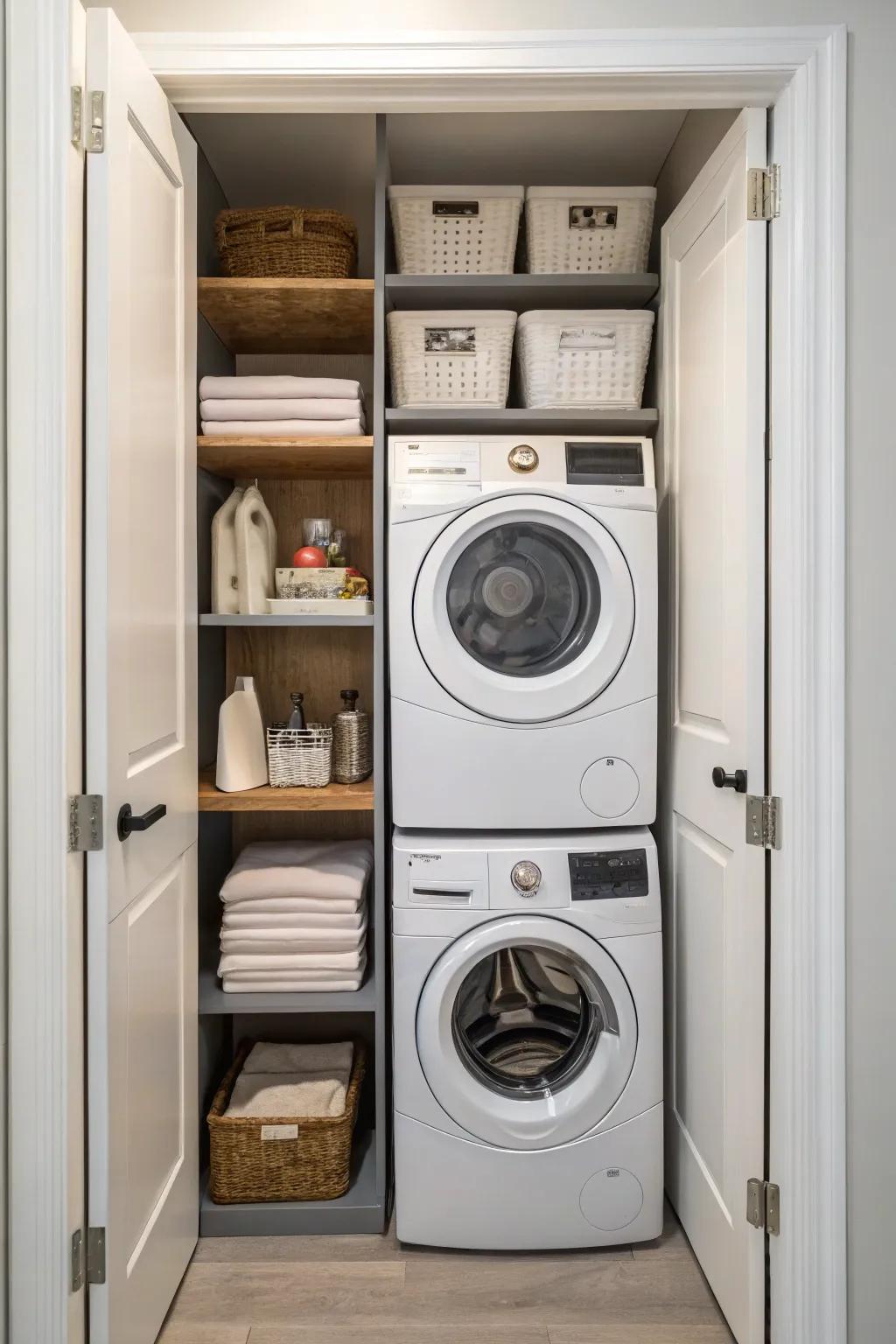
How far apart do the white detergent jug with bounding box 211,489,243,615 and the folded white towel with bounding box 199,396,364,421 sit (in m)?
0.23

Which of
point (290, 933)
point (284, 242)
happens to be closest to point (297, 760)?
point (290, 933)

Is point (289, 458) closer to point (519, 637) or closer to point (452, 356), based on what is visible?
point (452, 356)

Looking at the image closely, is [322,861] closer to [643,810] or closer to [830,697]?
[643,810]

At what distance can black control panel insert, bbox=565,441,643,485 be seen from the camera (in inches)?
74.4

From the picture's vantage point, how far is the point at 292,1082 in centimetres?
211

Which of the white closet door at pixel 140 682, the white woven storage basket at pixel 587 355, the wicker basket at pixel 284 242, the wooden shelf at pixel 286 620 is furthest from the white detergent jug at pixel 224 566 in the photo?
the white woven storage basket at pixel 587 355

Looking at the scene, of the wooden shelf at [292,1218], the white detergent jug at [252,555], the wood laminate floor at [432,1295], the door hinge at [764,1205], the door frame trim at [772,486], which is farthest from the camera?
the white detergent jug at [252,555]

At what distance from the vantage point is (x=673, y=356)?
77.4 inches

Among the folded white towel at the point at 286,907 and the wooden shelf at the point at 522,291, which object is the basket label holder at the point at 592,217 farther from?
the folded white towel at the point at 286,907

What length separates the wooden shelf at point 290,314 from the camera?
1.96 meters

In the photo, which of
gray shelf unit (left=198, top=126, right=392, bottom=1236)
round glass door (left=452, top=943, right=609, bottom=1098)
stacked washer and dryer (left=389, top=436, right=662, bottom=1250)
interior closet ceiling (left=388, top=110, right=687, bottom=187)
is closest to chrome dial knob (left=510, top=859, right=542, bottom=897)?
stacked washer and dryer (left=389, top=436, right=662, bottom=1250)

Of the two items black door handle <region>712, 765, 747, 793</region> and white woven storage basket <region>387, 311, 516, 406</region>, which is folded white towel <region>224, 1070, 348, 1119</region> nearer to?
black door handle <region>712, 765, 747, 793</region>

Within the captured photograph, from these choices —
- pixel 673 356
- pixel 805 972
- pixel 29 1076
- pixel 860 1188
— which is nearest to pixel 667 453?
pixel 673 356

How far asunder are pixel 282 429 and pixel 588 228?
84cm
